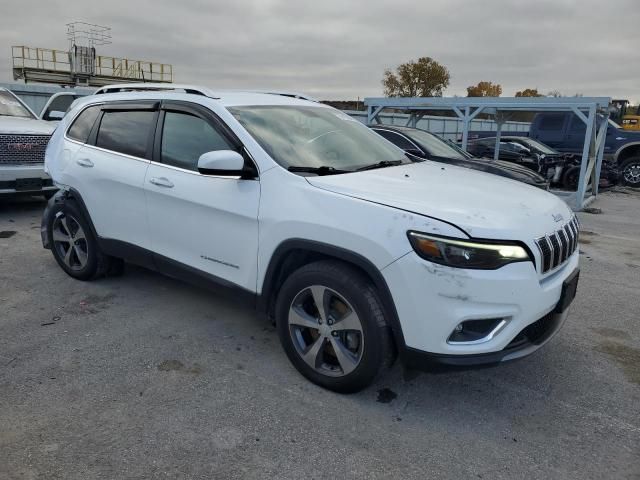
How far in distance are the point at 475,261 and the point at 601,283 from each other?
362 cm

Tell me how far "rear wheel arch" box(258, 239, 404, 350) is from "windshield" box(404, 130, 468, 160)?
615cm

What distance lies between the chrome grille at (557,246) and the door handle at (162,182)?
2462mm

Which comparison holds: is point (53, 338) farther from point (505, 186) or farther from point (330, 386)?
point (505, 186)

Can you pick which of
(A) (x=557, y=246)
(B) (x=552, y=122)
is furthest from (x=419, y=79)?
(A) (x=557, y=246)

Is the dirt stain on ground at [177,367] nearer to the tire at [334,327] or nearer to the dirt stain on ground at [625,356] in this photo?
the tire at [334,327]

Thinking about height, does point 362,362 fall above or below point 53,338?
above

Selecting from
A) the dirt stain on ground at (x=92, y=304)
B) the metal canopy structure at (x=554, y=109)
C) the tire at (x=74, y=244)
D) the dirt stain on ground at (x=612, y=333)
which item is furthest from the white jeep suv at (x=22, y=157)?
the metal canopy structure at (x=554, y=109)

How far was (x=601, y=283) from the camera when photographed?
5312mm

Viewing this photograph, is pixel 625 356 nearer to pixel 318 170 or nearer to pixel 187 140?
pixel 318 170

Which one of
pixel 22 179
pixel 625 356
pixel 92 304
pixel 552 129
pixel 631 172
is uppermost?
pixel 552 129

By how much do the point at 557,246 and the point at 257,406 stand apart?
1911 mm

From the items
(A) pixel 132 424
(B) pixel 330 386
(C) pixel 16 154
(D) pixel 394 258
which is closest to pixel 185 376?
(A) pixel 132 424

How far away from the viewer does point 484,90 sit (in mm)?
70438

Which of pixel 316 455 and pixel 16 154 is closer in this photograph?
pixel 316 455
